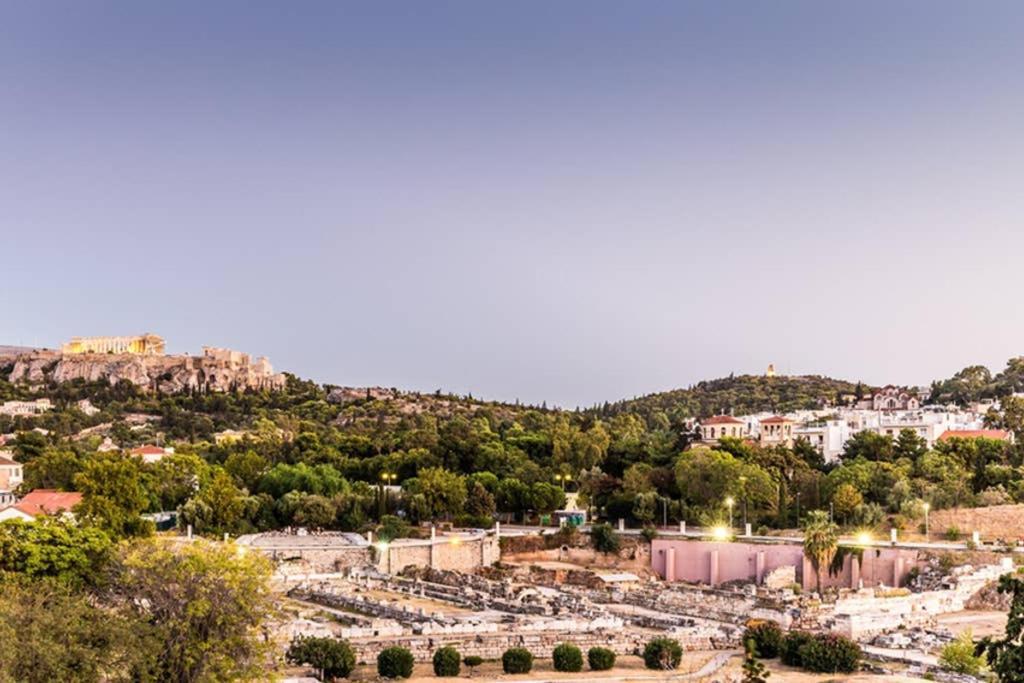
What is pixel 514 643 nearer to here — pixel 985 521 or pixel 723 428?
pixel 985 521

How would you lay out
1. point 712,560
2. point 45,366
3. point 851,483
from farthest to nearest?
1. point 45,366
2. point 851,483
3. point 712,560

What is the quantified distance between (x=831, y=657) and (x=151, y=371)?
121 metres

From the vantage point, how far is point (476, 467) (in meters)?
68.2

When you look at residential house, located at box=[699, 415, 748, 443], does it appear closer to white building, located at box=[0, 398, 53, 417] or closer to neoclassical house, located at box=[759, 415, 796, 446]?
neoclassical house, located at box=[759, 415, 796, 446]

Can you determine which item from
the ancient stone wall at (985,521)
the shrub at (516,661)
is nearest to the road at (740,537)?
the ancient stone wall at (985,521)

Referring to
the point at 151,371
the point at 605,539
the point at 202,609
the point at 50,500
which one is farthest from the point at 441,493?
the point at 151,371

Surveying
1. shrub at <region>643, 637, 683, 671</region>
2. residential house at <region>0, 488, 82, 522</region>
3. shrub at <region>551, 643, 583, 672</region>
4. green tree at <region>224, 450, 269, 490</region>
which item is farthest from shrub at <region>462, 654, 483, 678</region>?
green tree at <region>224, 450, 269, 490</region>

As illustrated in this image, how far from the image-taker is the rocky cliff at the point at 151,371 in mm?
135875

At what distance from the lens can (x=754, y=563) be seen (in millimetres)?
51406

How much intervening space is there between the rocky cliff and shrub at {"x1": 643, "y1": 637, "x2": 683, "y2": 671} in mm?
107833

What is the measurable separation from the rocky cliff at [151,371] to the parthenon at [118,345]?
14.5 feet

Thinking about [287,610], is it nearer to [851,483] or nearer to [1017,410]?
[851,483]

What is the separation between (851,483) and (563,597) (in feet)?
68.4

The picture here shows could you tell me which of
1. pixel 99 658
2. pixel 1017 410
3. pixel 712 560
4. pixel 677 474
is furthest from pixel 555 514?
pixel 99 658
